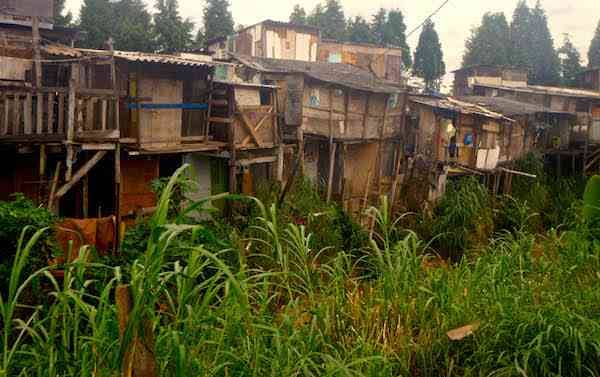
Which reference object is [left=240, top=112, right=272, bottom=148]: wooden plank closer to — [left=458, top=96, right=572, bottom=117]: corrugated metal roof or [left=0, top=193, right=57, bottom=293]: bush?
[left=0, top=193, right=57, bottom=293]: bush

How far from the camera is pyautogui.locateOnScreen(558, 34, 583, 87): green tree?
1425 inches

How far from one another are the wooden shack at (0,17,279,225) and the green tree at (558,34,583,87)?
28.9m

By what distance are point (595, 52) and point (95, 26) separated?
113ft

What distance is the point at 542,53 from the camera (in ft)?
130

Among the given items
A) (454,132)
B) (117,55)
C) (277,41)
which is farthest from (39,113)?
(277,41)

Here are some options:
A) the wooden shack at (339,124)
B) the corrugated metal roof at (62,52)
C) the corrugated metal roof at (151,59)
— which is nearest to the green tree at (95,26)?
the wooden shack at (339,124)

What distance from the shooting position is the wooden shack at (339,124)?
14891 mm

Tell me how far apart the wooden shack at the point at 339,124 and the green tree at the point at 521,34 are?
23864mm

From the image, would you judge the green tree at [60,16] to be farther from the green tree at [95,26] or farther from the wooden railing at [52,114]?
the wooden railing at [52,114]

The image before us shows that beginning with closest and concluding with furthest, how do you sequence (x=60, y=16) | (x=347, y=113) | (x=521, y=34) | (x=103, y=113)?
(x=103, y=113) → (x=347, y=113) → (x=60, y=16) → (x=521, y=34)

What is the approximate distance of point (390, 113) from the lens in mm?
17516

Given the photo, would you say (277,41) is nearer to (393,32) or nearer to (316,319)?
(393,32)

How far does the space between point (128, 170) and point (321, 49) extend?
1908 cm

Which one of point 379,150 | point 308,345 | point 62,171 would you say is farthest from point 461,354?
point 379,150
